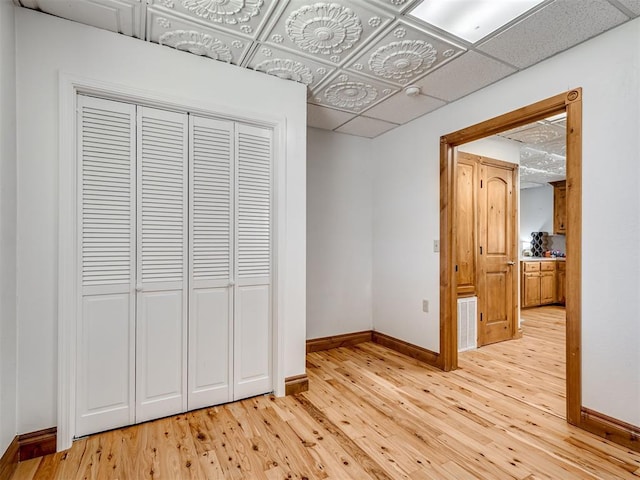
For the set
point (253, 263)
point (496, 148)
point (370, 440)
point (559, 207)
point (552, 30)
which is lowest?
point (370, 440)

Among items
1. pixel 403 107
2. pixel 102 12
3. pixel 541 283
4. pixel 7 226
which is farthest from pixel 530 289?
pixel 7 226

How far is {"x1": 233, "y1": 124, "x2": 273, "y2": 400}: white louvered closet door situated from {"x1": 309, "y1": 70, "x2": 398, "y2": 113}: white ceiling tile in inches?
27.3

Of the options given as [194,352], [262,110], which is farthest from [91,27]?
[194,352]

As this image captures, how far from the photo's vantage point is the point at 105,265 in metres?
2.12

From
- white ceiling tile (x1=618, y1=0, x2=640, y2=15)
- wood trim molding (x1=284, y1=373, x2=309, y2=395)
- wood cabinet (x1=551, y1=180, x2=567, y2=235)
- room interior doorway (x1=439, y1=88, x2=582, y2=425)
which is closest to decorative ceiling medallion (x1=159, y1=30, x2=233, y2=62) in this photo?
room interior doorway (x1=439, y1=88, x2=582, y2=425)

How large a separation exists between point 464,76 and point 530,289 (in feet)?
16.4

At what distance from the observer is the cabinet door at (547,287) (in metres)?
6.37

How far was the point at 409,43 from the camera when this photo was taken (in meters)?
2.20

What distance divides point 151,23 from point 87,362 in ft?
6.92

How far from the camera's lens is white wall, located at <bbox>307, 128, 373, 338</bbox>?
3836 millimetres

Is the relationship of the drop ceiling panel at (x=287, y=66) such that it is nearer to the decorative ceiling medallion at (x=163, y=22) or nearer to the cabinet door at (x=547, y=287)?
the decorative ceiling medallion at (x=163, y=22)

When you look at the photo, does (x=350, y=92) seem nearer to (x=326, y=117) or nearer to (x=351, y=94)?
(x=351, y=94)

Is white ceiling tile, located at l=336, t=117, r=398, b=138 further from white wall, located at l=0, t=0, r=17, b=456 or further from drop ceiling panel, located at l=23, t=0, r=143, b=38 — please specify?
white wall, located at l=0, t=0, r=17, b=456

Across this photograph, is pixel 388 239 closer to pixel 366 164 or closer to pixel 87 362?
pixel 366 164
